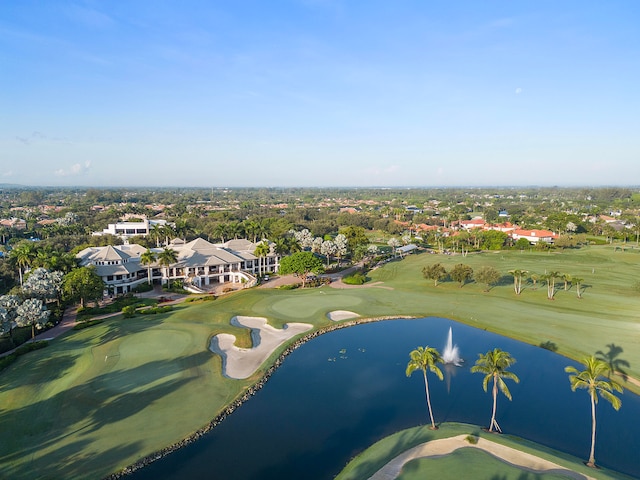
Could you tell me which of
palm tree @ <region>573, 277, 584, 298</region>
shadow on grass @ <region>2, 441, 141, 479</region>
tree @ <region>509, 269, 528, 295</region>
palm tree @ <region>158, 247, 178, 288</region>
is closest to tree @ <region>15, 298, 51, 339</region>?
shadow on grass @ <region>2, 441, 141, 479</region>

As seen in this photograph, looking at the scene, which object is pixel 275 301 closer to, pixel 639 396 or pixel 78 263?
pixel 78 263

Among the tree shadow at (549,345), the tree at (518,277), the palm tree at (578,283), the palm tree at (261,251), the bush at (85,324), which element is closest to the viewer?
the tree shadow at (549,345)

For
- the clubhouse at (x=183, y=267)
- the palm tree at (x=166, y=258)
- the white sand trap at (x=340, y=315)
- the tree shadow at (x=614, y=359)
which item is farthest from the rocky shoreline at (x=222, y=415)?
the palm tree at (x=166, y=258)

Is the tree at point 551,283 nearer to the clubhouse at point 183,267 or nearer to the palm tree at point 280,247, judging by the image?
the palm tree at point 280,247

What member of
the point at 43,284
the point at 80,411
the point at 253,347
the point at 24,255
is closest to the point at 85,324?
the point at 43,284

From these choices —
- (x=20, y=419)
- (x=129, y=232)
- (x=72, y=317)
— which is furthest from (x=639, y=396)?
(x=129, y=232)
